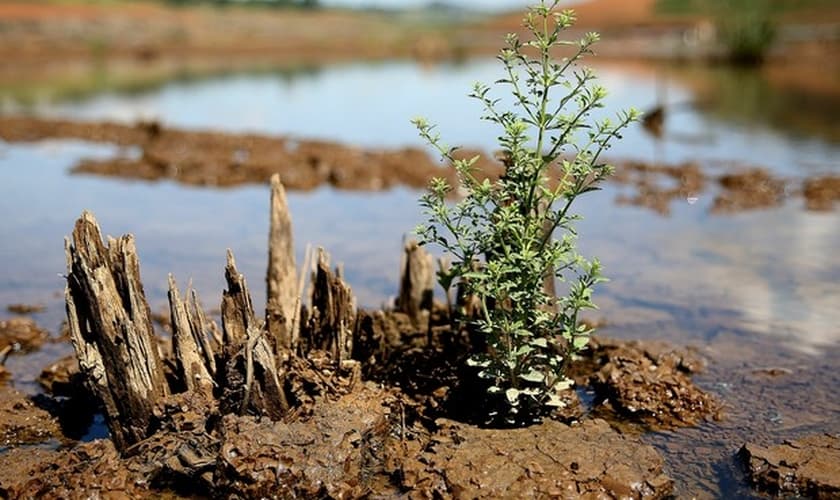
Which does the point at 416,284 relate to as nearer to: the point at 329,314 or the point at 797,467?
the point at 329,314

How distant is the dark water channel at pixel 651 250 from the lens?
6289 mm

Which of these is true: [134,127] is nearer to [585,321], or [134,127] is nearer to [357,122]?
[357,122]

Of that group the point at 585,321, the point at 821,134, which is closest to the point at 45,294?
the point at 585,321

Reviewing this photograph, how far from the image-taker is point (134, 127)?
19875mm

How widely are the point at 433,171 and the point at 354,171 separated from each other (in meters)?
1.34

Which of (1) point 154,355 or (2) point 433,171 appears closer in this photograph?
(1) point 154,355

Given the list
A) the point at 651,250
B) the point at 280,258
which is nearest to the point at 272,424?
the point at 280,258

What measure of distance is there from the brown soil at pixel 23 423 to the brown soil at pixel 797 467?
13.9 ft

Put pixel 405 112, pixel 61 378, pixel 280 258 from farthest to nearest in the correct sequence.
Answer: pixel 405 112
pixel 280 258
pixel 61 378

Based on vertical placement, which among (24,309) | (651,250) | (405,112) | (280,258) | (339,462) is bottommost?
(24,309)

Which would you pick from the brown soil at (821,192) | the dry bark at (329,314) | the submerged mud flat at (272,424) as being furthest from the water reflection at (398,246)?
the submerged mud flat at (272,424)

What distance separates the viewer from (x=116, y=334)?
5262 millimetres

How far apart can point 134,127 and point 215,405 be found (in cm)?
1587

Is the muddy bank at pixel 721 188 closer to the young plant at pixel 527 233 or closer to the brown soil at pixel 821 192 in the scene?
the brown soil at pixel 821 192
